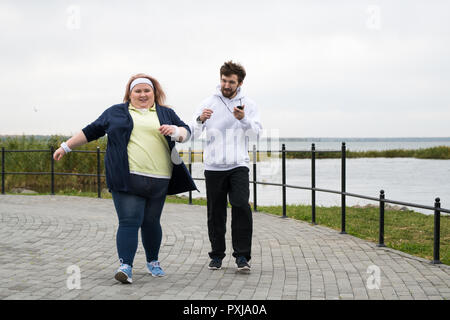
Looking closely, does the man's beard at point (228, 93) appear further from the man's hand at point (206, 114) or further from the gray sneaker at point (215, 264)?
the gray sneaker at point (215, 264)

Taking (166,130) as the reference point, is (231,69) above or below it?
above

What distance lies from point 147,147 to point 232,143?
91cm

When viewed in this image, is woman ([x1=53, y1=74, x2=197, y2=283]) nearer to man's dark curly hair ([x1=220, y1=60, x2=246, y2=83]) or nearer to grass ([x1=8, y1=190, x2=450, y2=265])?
man's dark curly hair ([x1=220, y1=60, x2=246, y2=83])

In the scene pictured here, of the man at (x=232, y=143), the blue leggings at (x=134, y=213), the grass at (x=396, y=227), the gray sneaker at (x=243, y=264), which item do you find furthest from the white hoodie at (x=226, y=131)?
the grass at (x=396, y=227)

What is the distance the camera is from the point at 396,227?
416 inches

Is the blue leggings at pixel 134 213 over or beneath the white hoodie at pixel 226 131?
beneath

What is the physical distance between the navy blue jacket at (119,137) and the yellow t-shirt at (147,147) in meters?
0.05

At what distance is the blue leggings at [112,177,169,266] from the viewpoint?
490 cm

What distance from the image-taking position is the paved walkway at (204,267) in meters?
4.69

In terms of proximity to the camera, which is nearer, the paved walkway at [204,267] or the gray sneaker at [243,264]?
the paved walkway at [204,267]

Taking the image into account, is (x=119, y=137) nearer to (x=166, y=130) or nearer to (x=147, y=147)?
(x=147, y=147)

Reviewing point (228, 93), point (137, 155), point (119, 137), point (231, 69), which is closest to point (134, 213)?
point (137, 155)

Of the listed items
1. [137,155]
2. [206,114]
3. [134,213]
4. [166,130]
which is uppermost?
[206,114]

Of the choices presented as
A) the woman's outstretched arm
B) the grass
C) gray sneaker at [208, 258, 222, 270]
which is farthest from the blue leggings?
the grass
